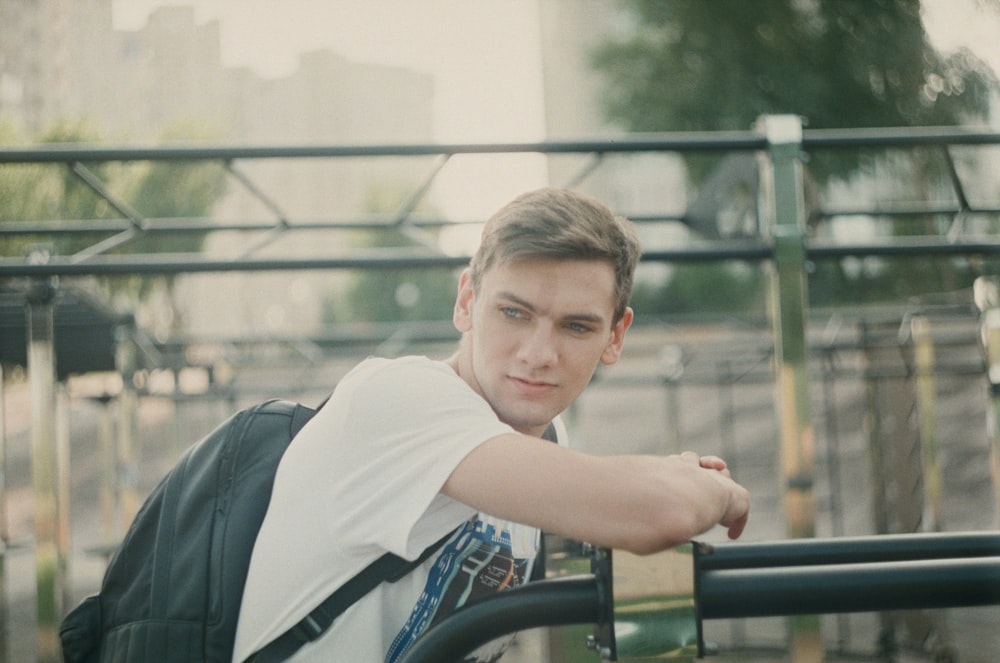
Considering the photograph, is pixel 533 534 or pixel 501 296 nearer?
pixel 501 296

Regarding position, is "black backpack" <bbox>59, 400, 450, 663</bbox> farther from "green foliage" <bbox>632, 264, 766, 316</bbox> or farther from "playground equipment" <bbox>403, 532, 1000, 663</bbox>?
"green foliage" <bbox>632, 264, 766, 316</bbox>

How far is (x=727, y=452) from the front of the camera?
16891mm

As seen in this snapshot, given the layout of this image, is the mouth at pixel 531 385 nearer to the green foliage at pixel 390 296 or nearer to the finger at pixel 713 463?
the finger at pixel 713 463

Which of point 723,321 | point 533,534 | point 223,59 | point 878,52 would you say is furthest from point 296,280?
point 533,534

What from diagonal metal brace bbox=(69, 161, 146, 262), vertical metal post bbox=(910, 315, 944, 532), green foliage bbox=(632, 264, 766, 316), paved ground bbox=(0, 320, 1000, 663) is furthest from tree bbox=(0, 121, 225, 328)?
diagonal metal brace bbox=(69, 161, 146, 262)

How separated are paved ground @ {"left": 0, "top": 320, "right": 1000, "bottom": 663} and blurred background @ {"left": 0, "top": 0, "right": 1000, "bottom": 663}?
7cm

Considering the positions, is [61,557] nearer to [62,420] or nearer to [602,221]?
[62,420]

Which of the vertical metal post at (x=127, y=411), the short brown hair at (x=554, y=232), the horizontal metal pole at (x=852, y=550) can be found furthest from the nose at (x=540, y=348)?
the vertical metal post at (x=127, y=411)

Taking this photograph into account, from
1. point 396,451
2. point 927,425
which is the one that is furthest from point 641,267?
point 396,451

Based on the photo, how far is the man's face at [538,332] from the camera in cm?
147

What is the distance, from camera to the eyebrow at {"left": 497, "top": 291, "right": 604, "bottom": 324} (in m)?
1.47

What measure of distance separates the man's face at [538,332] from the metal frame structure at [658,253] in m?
2.82

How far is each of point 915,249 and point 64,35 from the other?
1951 cm

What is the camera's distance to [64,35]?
20.2 meters
